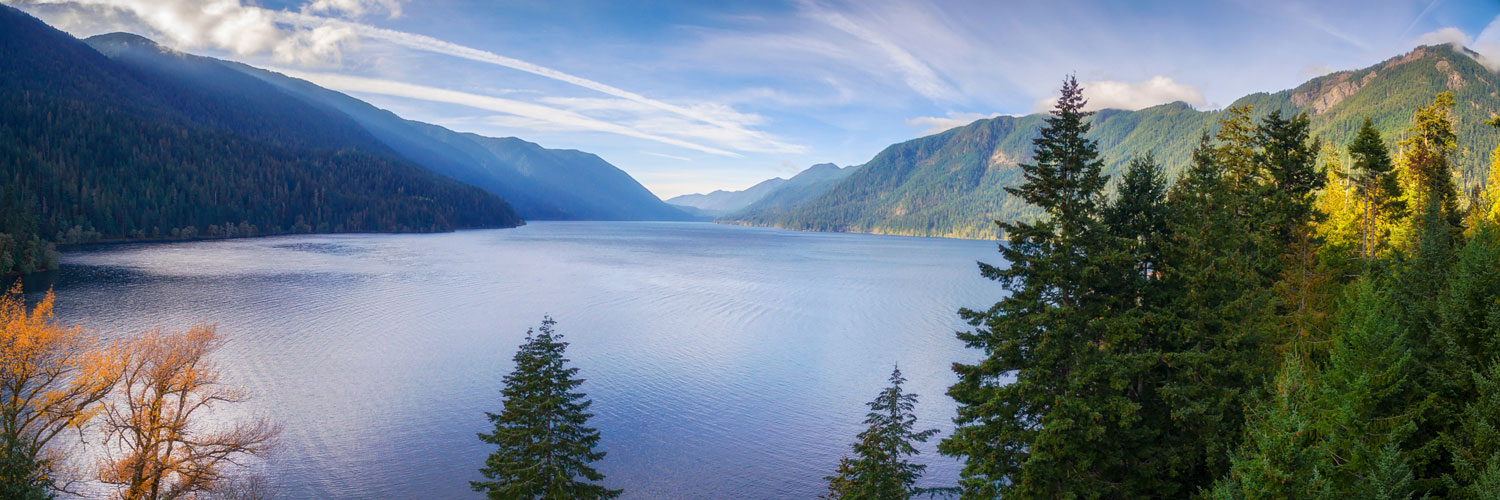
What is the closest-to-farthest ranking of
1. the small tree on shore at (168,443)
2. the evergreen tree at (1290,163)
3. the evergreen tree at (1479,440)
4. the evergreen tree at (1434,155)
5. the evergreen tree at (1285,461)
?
1. the evergreen tree at (1285,461)
2. the evergreen tree at (1479,440)
3. the small tree on shore at (168,443)
4. the evergreen tree at (1290,163)
5. the evergreen tree at (1434,155)

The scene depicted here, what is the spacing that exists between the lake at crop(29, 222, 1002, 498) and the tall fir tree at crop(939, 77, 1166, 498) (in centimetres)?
1158

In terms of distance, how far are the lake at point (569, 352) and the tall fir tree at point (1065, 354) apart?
38.0 feet

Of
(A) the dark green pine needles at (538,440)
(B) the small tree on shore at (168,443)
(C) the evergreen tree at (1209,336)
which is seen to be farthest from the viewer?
(B) the small tree on shore at (168,443)

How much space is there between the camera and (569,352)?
46.0 meters

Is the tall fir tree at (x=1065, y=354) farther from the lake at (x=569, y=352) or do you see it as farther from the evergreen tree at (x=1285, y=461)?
the lake at (x=569, y=352)

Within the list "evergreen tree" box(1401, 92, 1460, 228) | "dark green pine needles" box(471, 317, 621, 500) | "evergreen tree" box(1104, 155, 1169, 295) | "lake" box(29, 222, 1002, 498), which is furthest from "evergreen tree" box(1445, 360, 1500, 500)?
"evergreen tree" box(1401, 92, 1460, 228)

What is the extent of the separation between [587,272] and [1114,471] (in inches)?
3510

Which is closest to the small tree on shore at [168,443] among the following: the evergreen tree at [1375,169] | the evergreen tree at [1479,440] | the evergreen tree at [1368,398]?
the evergreen tree at [1368,398]

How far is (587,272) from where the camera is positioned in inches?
3900

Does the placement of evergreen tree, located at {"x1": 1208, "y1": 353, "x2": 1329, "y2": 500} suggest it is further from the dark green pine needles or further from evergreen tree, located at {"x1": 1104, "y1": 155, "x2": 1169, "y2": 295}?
the dark green pine needles

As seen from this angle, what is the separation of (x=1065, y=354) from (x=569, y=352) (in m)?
36.9

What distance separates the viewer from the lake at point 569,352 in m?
27.6

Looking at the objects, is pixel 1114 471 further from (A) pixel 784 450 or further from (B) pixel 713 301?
(B) pixel 713 301

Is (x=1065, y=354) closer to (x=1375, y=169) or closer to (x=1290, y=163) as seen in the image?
(x=1290, y=163)
